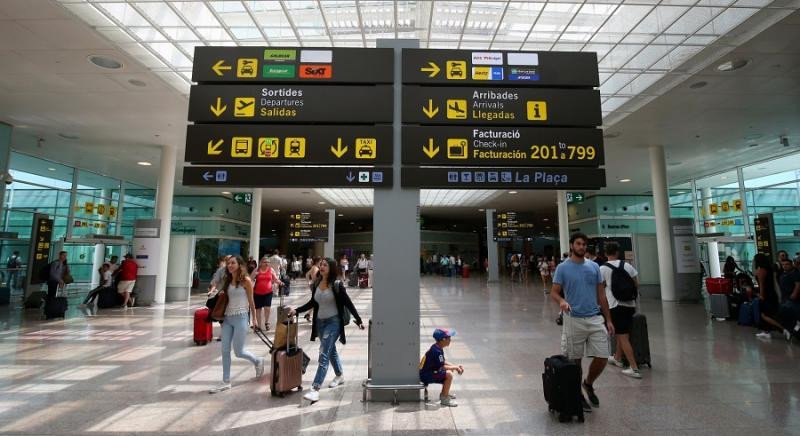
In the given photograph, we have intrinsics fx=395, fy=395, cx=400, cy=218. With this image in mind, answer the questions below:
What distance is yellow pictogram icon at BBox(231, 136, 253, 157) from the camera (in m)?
5.00

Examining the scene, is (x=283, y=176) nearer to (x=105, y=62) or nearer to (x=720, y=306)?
(x=105, y=62)

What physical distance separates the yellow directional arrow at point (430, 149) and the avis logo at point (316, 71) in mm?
1627

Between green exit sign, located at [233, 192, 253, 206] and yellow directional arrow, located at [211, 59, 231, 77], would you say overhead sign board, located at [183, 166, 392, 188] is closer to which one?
yellow directional arrow, located at [211, 59, 231, 77]

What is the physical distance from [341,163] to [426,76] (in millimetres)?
1708

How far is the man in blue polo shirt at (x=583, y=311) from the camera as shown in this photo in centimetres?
474

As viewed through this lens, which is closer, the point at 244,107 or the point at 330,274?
the point at 244,107

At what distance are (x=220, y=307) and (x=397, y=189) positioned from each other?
3.08m

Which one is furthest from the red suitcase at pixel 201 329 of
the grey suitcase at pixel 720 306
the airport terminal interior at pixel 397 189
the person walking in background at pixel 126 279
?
the grey suitcase at pixel 720 306

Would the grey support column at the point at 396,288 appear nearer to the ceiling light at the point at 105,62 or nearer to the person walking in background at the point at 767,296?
the person walking in background at the point at 767,296

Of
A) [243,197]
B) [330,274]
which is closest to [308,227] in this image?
[243,197]

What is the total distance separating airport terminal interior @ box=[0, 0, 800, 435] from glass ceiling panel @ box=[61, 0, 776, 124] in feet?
0.22

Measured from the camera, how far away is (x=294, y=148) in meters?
5.05

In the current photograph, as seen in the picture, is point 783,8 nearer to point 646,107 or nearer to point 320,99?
point 646,107

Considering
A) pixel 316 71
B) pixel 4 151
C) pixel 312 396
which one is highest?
pixel 4 151
